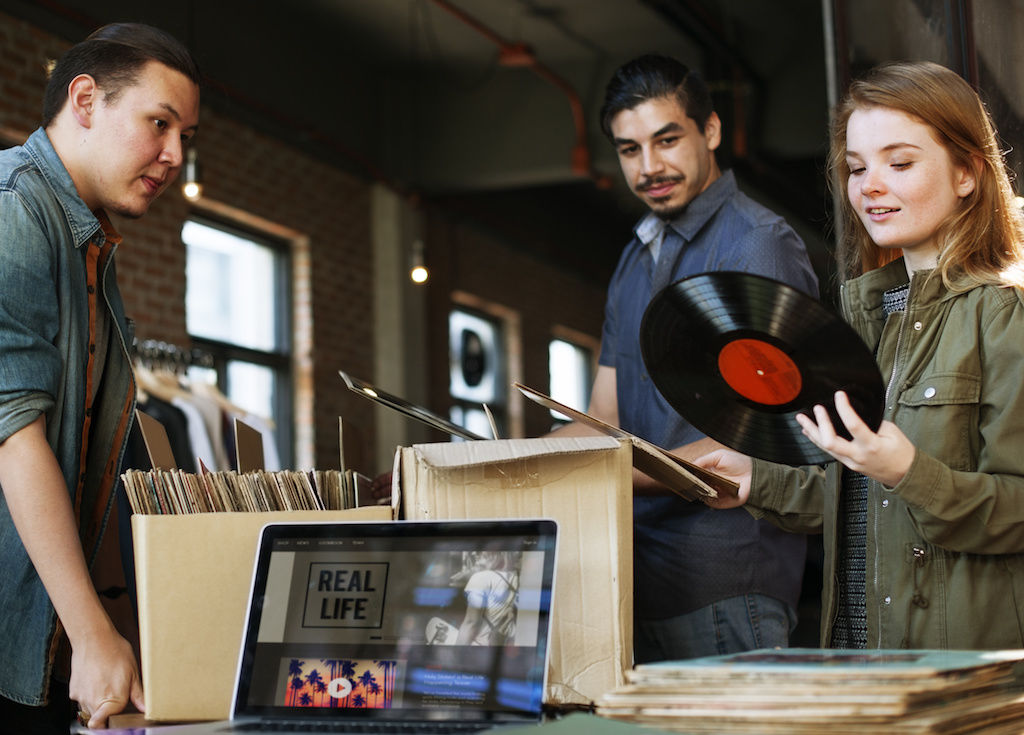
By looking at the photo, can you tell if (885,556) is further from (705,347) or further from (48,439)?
(48,439)

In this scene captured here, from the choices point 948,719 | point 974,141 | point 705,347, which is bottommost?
point 948,719

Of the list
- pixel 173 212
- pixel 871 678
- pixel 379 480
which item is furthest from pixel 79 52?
pixel 173 212

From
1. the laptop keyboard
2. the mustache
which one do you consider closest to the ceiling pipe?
the mustache

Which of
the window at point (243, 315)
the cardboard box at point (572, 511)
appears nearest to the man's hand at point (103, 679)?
the cardboard box at point (572, 511)

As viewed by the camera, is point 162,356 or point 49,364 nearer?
point 49,364

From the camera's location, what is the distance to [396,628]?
1314mm

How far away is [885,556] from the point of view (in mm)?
1597

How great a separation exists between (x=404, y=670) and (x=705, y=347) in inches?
19.7

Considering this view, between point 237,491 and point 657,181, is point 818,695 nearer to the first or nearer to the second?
point 237,491

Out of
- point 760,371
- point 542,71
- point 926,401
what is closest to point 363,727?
point 760,371

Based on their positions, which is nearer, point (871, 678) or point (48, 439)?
point (871, 678)

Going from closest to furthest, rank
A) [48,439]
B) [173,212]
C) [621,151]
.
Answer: [48,439] < [621,151] < [173,212]

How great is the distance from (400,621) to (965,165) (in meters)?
0.99

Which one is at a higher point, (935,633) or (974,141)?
(974,141)
